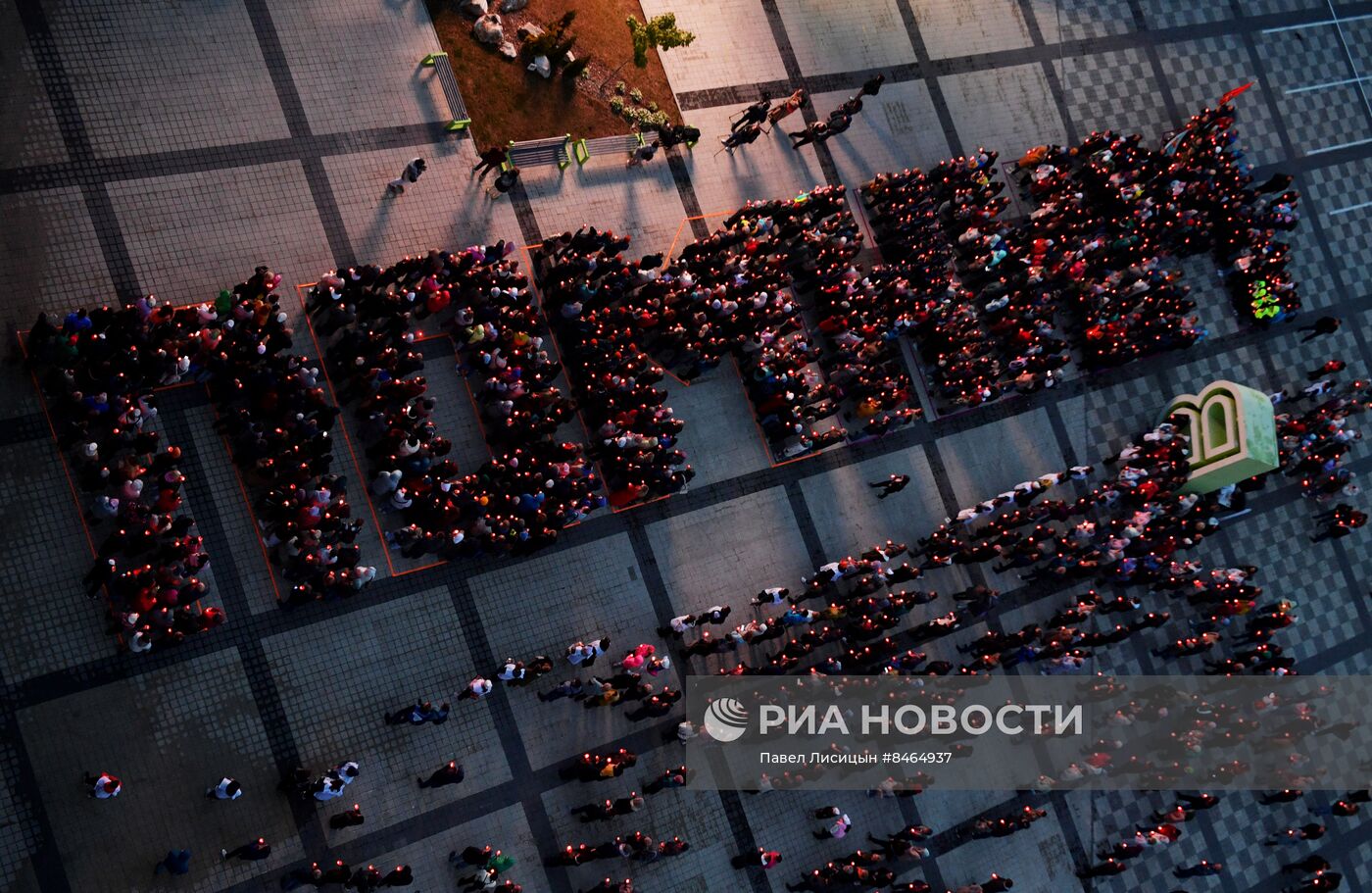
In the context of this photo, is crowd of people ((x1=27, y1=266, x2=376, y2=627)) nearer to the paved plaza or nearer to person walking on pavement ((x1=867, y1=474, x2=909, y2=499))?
the paved plaza

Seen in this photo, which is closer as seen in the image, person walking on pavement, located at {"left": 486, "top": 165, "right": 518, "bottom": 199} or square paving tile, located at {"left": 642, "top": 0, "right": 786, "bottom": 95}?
person walking on pavement, located at {"left": 486, "top": 165, "right": 518, "bottom": 199}

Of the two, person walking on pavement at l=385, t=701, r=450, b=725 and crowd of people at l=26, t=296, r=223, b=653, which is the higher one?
crowd of people at l=26, t=296, r=223, b=653

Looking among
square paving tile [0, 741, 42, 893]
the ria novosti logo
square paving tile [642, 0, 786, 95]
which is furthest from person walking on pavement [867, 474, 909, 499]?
square paving tile [0, 741, 42, 893]

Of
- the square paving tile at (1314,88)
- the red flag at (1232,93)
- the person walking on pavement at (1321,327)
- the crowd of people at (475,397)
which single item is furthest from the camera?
the square paving tile at (1314,88)

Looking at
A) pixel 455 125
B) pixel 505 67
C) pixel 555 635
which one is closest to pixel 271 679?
pixel 555 635

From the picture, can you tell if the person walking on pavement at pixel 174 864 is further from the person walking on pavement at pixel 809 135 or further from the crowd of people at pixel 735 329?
the person walking on pavement at pixel 809 135

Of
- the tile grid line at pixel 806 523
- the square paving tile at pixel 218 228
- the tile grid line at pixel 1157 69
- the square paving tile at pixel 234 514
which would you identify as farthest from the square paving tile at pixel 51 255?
the tile grid line at pixel 1157 69

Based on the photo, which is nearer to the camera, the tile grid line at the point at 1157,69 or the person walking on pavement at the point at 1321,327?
the person walking on pavement at the point at 1321,327

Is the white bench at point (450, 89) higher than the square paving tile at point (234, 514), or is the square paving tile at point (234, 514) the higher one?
the white bench at point (450, 89)
